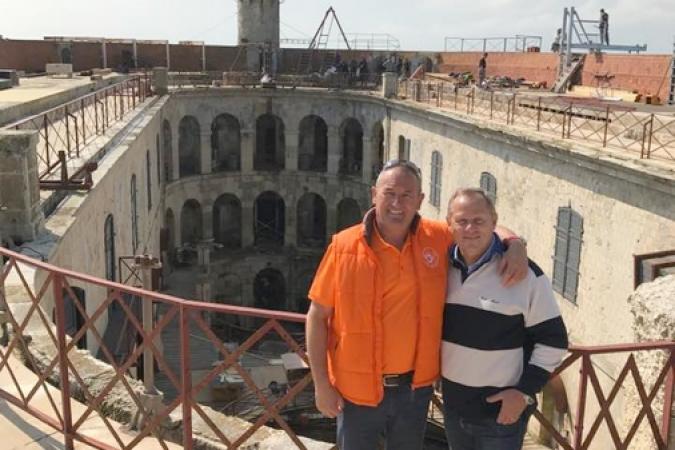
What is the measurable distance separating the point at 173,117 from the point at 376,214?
27906 millimetres

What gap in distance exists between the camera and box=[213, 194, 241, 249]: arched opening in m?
34.9

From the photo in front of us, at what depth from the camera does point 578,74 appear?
92.7 feet

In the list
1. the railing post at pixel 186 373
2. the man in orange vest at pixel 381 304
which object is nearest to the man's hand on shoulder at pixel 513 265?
→ the man in orange vest at pixel 381 304

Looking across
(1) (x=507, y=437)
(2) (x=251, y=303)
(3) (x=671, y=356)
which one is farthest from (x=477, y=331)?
(2) (x=251, y=303)

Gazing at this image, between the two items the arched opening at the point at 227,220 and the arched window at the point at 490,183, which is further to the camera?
the arched opening at the point at 227,220

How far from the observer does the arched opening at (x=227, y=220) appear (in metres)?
34.9

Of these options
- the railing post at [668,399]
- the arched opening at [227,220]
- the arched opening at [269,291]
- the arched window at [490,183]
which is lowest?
the arched opening at [269,291]

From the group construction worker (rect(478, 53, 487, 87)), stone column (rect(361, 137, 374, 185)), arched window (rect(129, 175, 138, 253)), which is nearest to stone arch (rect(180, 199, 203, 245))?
stone column (rect(361, 137, 374, 185))

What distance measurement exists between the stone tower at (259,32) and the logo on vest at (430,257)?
119 ft

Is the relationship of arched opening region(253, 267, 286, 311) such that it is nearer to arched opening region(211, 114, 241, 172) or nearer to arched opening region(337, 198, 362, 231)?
arched opening region(337, 198, 362, 231)

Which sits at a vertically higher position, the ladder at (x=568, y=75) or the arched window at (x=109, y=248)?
the ladder at (x=568, y=75)

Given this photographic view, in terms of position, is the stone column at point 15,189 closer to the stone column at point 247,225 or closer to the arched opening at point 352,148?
the stone column at point 247,225

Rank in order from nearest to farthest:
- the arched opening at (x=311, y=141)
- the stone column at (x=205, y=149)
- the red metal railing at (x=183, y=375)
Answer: the red metal railing at (x=183, y=375) → the stone column at (x=205, y=149) → the arched opening at (x=311, y=141)

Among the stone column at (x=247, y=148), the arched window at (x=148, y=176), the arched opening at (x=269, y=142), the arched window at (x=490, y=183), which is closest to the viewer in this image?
the arched window at (x=490, y=183)
